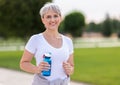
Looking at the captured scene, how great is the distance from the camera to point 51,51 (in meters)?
3.54

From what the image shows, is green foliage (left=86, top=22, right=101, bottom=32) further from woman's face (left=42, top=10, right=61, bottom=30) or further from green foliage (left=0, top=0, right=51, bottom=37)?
woman's face (left=42, top=10, right=61, bottom=30)

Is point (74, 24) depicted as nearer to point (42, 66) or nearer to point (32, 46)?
point (32, 46)

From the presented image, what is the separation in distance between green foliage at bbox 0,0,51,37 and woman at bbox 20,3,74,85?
95.7 feet

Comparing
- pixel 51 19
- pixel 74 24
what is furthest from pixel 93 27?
pixel 51 19

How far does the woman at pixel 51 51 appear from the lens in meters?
3.56

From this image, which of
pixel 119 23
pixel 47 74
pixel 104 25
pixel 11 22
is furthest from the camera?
pixel 119 23

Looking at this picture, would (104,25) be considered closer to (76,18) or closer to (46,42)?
(76,18)

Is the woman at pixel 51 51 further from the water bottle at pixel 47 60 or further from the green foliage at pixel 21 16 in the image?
the green foliage at pixel 21 16

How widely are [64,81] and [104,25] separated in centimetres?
9674

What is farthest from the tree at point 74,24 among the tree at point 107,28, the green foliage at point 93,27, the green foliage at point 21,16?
the green foliage at point 21,16

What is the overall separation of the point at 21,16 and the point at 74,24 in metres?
44.4

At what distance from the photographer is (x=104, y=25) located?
Result: 327 feet

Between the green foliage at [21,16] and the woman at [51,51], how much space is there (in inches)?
1148

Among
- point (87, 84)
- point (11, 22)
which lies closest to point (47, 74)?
point (87, 84)
